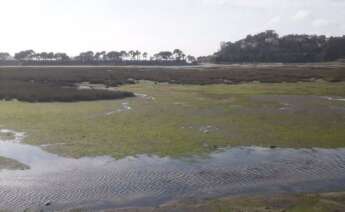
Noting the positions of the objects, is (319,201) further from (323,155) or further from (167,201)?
(323,155)

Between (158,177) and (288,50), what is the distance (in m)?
155

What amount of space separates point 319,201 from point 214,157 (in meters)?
6.24

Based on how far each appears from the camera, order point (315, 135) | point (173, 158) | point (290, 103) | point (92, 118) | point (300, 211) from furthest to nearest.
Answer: point (290, 103) → point (92, 118) → point (315, 135) → point (173, 158) → point (300, 211)

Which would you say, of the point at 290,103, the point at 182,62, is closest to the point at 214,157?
the point at 290,103

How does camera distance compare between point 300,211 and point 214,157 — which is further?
point 214,157

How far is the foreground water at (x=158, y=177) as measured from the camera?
12953mm

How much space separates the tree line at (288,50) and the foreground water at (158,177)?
141677mm

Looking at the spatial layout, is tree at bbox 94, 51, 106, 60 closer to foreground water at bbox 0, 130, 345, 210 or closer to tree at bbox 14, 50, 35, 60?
tree at bbox 14, 50, 35, 60

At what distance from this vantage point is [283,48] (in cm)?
16525

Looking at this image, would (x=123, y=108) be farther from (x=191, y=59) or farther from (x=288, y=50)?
(x=191, y=59)

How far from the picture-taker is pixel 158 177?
15117 millimetres

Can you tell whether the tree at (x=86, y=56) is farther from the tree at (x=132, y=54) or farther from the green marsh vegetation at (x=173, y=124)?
the green marsh vegetation at (x=173, y=124)

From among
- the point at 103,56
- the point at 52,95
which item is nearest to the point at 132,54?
the point at 103,56

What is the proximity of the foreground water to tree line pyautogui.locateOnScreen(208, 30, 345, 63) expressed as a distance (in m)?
142
